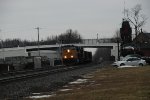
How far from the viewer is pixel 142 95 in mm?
16672

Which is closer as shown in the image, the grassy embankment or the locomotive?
the grassy embankment

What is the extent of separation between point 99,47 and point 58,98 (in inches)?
5254

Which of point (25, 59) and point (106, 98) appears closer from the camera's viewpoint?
point (106, 98)

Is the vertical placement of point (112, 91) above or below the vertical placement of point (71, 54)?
below

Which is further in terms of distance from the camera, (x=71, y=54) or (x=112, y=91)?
(x=71, y=54)

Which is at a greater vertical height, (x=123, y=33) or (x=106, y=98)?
(x=123, y=33)

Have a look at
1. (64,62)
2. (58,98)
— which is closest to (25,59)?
(64,62)

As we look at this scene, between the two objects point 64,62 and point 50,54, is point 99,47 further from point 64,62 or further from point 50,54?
point 64,62

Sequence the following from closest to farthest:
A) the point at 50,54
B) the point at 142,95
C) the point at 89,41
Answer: the point at 142,95, the point at 50,54, the point at 89,41

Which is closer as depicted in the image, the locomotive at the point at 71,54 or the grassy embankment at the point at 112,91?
the grassy embankment at the point at 112,91

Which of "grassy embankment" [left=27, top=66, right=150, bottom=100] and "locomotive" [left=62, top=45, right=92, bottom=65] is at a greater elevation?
"locomotive" [left=62, top=45, right=92, bottom=65]

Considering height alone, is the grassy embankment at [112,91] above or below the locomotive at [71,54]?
below

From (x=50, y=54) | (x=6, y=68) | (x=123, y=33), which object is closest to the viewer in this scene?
(x=6, y=68)

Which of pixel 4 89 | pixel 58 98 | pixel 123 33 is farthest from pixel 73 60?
pixel 58 98
